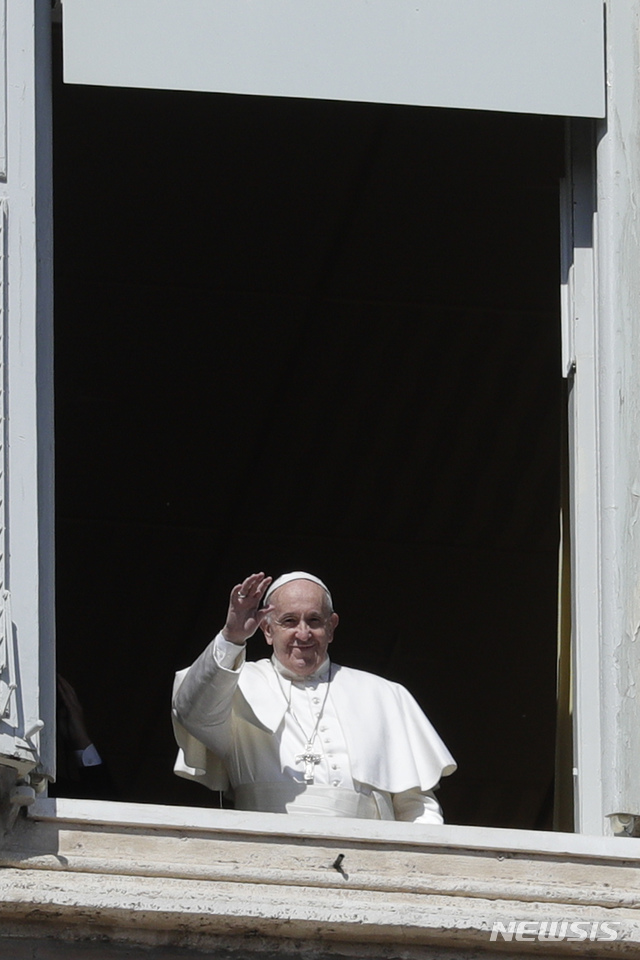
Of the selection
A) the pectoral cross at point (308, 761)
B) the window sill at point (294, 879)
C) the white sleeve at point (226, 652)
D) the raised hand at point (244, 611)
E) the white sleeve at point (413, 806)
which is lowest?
the window sill at point (294, 879)

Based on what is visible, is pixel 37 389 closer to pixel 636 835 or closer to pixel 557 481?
pixel 636 835

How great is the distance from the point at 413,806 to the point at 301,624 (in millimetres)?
567

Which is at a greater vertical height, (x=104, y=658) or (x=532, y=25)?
(x=532, y=25)

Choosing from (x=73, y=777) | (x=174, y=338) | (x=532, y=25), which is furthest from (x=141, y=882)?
(x=174, y=338)

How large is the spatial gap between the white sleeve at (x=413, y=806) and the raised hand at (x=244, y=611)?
69 cm

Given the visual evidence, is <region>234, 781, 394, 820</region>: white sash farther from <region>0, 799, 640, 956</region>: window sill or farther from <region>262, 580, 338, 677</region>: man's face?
<region>0, 799, 640, 956</region>: window sill

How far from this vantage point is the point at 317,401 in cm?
921

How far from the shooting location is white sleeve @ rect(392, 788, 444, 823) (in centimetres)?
551

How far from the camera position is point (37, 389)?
4.80 m

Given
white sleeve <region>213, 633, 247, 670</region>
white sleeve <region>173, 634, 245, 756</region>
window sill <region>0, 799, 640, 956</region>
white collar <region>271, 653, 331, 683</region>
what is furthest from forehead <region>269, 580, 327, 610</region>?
window sill <region>0, 799, 640, 956</region>

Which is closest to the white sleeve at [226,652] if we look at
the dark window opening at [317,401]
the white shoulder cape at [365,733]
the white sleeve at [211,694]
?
the white sleeve at [211,694]

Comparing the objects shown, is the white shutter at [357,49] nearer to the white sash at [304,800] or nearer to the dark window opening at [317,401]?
the white sash at [304,800]

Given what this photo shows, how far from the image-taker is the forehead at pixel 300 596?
569 centimetres

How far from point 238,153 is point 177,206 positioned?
0.42 meters
